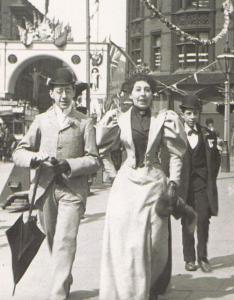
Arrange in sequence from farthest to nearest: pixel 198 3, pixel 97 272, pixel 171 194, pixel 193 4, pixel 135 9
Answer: pixel 135 9 → pixel 193 4 → pixel 198 3 → pixel 97 272 → pixel 171 194

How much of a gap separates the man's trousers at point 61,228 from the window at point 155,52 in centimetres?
3473

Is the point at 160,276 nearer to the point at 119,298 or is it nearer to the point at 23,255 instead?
the point at 119,298

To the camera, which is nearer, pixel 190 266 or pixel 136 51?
pixel 190 266

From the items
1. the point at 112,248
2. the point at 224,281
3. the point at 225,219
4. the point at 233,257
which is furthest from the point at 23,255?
the point at 225,219

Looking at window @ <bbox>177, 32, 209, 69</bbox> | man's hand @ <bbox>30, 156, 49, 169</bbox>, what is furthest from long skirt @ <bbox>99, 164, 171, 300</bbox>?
window @ <bbox>177, 32, 209, 69</bbox>

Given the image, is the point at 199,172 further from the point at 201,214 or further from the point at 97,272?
the point at 97,272

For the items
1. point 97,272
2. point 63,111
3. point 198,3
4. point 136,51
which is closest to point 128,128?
point 63,111

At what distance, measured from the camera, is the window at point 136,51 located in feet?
138

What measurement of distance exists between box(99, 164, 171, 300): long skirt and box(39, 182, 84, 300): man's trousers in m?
0.44

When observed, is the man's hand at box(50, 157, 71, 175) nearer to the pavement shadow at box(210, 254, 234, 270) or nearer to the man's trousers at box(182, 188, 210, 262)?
the man's trousers at box(182, 188, 210, 262)

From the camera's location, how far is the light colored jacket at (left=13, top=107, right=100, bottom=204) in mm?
5793

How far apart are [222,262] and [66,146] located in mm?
2612

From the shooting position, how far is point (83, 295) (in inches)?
239

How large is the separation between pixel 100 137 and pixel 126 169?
36 centimetres
